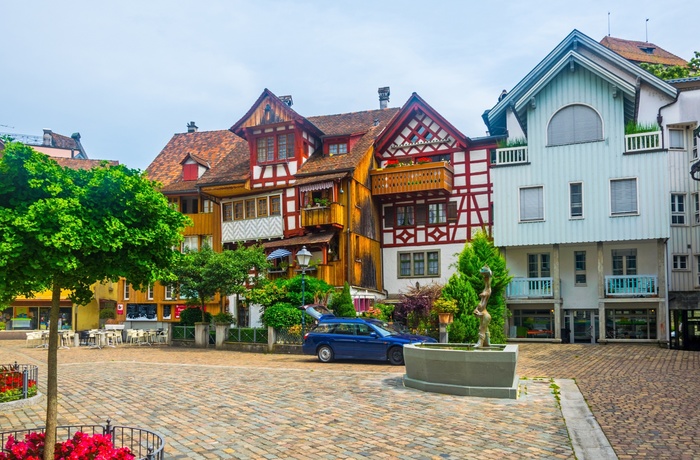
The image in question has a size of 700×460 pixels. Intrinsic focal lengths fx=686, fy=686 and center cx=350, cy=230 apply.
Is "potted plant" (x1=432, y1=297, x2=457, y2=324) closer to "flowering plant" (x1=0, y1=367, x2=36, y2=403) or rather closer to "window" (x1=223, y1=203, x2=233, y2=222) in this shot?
"flowering plant" (x1=0, y1=367, x2=36, y2=403)

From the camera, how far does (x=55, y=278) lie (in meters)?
7.32

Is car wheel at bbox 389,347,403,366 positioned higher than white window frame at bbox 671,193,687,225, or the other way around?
white window frame at bbox 671,193,687,225

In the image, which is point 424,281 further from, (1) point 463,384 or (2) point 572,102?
(1) point 463,384

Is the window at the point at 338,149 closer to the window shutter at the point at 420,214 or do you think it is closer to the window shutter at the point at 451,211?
the window shutter at the point at 420,214

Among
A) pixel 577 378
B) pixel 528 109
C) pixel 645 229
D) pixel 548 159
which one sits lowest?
pixel 577 378

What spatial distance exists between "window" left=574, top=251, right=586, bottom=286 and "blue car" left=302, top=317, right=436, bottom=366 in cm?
1346

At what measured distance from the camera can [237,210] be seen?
3906cm

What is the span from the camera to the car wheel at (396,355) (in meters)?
21.8

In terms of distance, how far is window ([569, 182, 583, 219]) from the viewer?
31406 millimetres

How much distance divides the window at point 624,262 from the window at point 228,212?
2056cm

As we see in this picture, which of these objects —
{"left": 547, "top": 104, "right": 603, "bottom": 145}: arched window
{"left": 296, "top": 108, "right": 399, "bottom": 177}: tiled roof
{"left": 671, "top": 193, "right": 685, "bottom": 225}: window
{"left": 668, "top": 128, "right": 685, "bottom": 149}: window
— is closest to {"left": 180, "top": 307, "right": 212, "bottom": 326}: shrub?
{"left": 296, "top": 108, "right": 399, "bottom": 177}: tiled roof

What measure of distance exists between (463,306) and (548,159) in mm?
11490

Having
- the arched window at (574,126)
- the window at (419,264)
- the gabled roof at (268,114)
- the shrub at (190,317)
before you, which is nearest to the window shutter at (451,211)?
the window at (419,264)

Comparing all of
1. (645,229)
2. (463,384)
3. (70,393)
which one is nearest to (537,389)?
(463,384)
